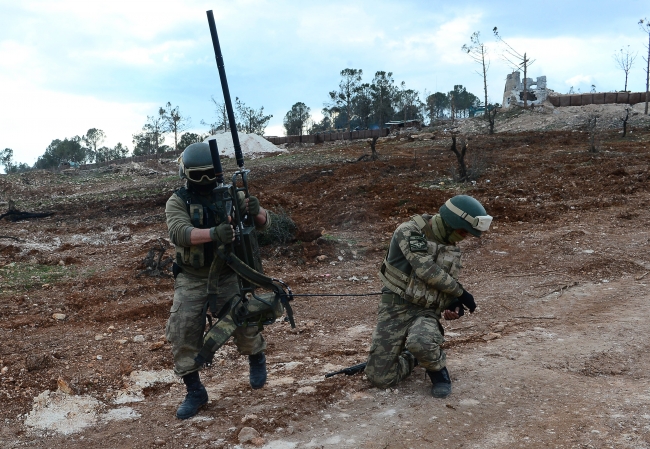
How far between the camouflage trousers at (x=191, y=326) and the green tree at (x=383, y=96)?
2093 inches

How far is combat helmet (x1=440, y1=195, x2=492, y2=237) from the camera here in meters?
3.50

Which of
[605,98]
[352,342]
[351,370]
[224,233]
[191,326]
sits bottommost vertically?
[352,342]

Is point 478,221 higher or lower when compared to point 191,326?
higher

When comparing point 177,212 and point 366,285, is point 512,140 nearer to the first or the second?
point 366,285

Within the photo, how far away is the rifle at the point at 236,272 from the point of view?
3453 millimetres

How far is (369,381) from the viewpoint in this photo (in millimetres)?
3807

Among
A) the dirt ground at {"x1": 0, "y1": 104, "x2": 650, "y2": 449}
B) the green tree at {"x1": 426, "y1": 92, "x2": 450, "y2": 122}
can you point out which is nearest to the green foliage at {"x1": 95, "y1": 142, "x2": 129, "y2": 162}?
the green tree at {"x1": 426, "y1": 92, "x2": 450, "y2": 122}

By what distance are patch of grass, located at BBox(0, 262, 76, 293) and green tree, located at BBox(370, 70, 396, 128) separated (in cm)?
4940

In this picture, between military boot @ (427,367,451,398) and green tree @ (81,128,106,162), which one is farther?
green tree @ (81,128,106,162)

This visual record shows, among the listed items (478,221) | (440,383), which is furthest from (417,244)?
(440,383)

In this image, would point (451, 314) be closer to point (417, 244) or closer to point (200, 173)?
point (417, 244)

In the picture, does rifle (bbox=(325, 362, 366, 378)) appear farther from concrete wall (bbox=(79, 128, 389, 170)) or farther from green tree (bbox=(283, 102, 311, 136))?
green tree (bbox=(283, 102, 311, 136))

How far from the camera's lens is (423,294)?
3670 mm

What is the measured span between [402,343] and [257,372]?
3.28 feet
